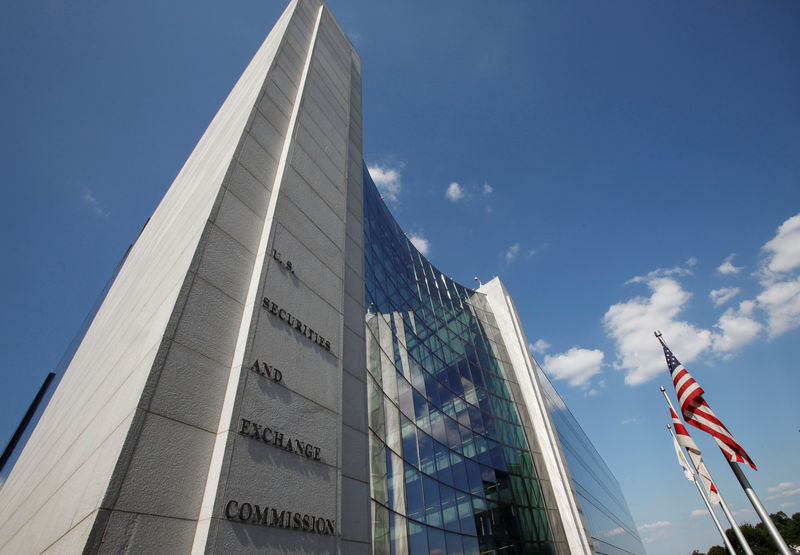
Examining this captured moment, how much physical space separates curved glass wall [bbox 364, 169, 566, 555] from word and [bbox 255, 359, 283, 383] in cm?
683

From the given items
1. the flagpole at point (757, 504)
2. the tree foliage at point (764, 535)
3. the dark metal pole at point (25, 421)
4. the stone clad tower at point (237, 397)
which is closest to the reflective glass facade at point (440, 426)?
the stone clad tower at point (237, 397)

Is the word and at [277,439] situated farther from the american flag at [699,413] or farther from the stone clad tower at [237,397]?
the american flag at [699,413]

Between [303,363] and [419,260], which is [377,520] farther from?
[419,260]

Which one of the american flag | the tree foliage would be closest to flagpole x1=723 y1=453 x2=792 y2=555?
the american flag

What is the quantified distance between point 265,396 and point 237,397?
0.61 meters

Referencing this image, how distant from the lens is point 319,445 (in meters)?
7.32

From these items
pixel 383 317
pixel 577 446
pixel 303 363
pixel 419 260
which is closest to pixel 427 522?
pixel 383 317

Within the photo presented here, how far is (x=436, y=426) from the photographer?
62.4 ft

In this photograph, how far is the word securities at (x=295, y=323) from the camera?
7.92m

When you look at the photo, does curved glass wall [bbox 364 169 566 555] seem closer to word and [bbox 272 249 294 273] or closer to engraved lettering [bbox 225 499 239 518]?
word and [bbox 272 249 294 273]

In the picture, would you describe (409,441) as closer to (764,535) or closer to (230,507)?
(230,507)

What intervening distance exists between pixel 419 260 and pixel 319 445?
2472 cm

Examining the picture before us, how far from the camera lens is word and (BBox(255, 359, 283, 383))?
695cm

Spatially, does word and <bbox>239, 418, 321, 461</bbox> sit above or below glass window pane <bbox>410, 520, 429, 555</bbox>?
above
